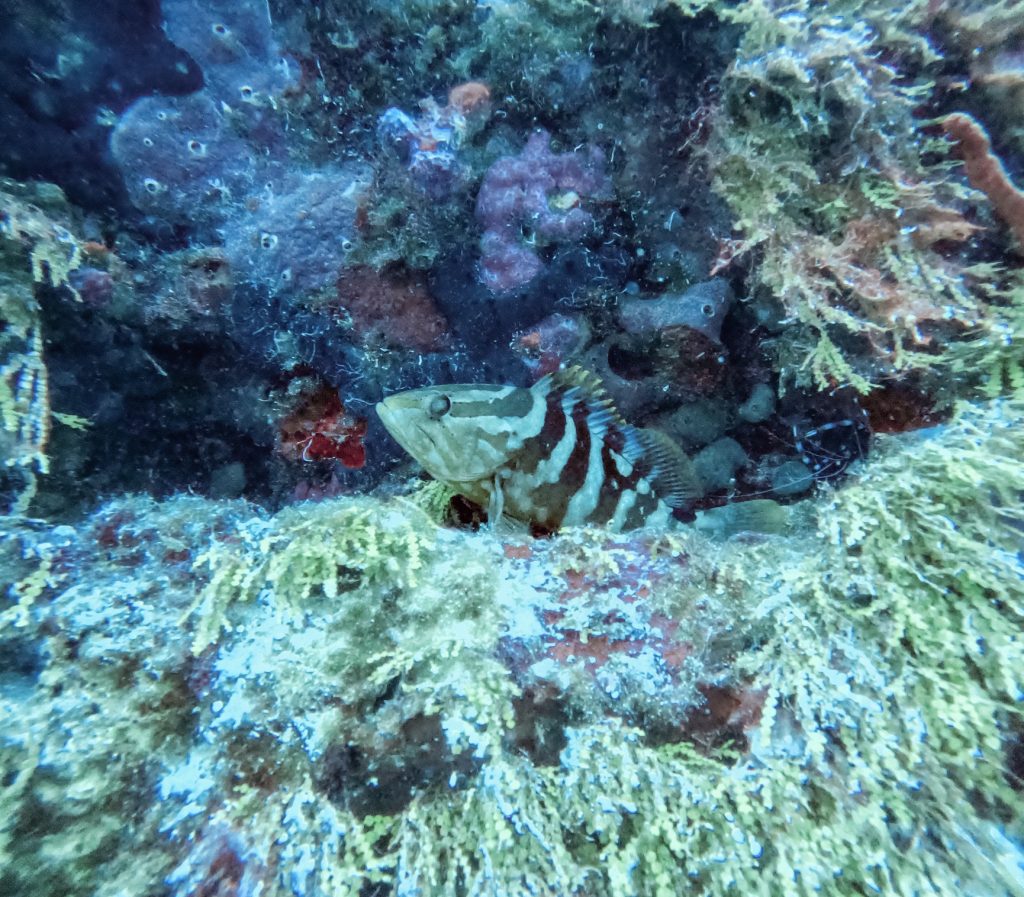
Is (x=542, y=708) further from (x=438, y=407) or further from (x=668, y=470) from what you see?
(x=668, y=470)

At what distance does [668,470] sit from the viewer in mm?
3533

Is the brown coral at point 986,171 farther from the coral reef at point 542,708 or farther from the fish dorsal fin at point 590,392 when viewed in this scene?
the fish dorsal fin at point 590,392

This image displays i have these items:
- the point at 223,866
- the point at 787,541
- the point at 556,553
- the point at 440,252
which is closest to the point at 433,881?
the point at 223,866

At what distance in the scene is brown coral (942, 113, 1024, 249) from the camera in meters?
2.37

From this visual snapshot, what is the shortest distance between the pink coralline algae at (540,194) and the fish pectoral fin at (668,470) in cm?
133

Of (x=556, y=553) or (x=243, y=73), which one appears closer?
(x=556, y=553)

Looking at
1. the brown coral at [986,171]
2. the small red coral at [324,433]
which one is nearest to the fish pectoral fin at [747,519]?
the brown coral at [986,171]

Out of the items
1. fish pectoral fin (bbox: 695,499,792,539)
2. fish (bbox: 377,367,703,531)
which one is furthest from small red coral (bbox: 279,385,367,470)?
fish pectoral fin (bbox: 695,499,792,539)

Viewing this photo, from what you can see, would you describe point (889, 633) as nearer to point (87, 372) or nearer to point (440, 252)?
point (440, 252)

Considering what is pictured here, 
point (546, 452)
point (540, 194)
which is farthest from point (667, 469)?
point (540, 194)

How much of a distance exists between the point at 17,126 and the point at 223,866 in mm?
3843

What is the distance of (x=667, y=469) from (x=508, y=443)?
1.06 meters

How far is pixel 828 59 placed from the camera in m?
2.36

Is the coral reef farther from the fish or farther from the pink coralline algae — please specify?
the pink coralline algae
